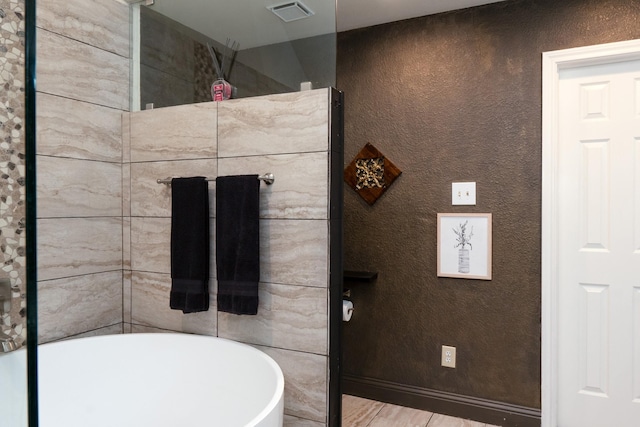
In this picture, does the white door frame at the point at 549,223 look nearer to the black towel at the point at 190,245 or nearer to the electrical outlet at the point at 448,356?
Result: the electrical outlet at the point at 448,356

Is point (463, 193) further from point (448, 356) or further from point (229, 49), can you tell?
point (229, 49)

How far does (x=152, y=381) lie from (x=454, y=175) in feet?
6.26

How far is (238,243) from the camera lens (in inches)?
69.6

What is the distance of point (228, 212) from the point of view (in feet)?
5.89

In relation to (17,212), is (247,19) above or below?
above

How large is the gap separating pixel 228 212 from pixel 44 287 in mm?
883

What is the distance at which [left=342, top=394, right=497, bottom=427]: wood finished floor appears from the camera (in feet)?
7.81

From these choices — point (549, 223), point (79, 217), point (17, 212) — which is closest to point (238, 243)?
point (79, 217)

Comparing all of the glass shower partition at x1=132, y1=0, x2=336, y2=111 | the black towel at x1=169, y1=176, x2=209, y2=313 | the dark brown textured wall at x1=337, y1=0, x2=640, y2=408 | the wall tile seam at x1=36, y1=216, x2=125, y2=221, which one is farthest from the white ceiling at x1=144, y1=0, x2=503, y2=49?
the wall tile seam at x1=36, y1=216, x2=125, y2=221

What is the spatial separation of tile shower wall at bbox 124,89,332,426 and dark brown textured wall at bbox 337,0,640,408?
1.05 meters

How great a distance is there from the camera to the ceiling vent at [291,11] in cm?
181

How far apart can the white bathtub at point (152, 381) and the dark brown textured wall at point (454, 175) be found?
1.21 m

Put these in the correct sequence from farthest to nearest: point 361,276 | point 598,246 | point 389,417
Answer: point 361,276
point 389,417
point 598,246

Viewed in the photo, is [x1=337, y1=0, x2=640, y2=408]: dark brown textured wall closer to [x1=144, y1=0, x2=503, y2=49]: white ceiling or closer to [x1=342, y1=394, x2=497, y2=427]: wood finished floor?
[x1=342, y1=394, x2=497, y2=427]: wood finished floor
